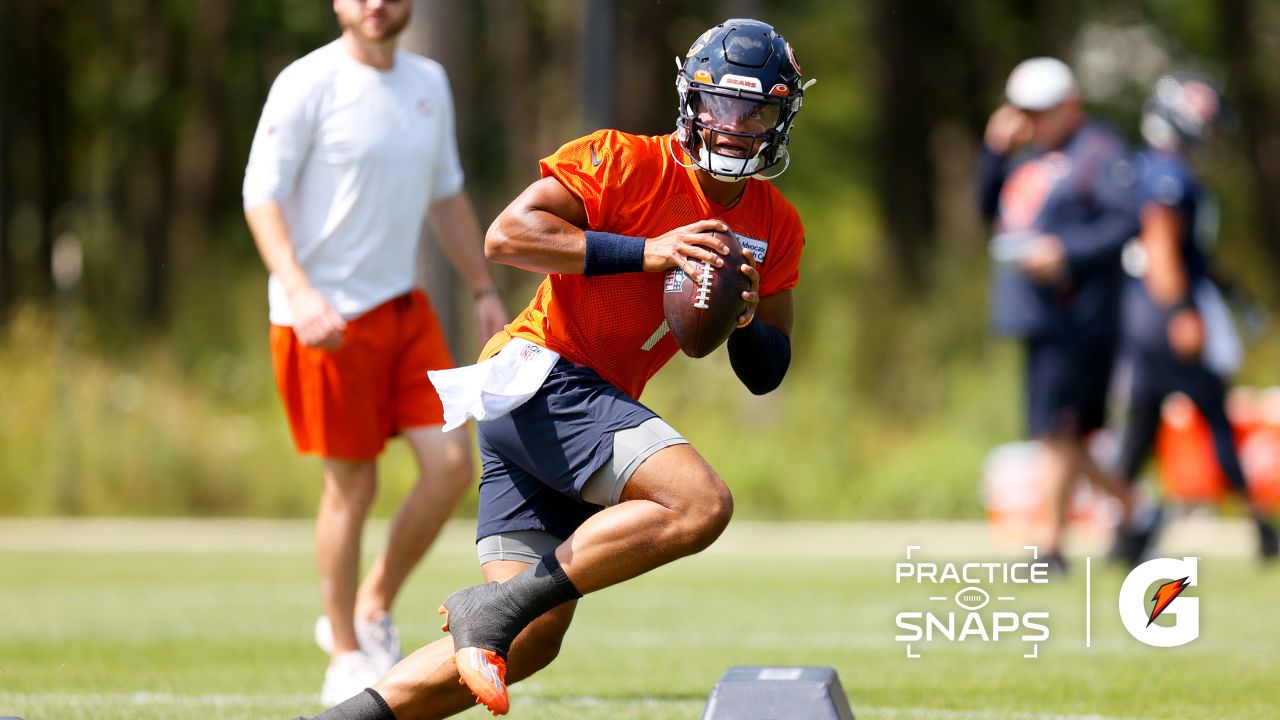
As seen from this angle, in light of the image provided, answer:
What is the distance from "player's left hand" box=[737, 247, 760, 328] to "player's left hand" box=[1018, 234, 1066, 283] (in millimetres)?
6096

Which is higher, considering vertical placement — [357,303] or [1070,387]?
[357,303]

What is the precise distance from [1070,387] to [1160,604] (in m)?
2.14

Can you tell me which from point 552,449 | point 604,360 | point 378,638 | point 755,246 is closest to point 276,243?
point 378,638

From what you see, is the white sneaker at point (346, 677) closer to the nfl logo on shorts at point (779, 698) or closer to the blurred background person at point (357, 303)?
the blurred background person at point (357, 303)

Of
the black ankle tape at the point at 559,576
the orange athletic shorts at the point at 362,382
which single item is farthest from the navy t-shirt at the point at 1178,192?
the black ankle tape at the point at 559,576

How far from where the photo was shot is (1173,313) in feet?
35.8

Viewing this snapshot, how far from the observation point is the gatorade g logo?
827 cm

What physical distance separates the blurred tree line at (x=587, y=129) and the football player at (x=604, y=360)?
10953 mm

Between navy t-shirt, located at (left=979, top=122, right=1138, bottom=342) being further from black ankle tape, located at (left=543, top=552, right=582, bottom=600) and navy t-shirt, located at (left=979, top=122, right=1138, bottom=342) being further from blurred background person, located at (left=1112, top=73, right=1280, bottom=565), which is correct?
black ankle tape, located at (left=543, top=552, right=582, bottom=600)

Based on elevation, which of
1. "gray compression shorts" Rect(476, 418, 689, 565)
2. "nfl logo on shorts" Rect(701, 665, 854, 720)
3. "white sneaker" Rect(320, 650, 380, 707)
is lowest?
"white sneaker" Rect(320, 650, 380, 707)

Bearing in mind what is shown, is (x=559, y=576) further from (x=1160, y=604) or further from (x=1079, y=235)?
(x=1079, y=235)

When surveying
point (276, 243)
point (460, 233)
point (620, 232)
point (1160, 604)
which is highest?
point (620, 232)

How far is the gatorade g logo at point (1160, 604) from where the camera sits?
8.27 meters

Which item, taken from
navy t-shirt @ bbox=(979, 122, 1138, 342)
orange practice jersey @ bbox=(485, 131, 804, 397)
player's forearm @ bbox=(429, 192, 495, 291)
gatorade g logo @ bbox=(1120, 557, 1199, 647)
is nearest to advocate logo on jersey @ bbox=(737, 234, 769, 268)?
orange practice jersey @ bbox=(485, 131, 804, 397)
